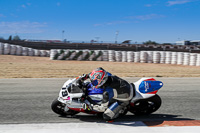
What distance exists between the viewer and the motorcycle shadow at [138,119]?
17.1 ft

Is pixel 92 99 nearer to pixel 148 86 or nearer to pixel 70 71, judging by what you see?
pixel 148 86

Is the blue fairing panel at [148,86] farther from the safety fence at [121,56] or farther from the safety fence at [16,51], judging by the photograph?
the safety fence at [16,51]

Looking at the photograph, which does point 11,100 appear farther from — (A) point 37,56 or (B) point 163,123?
(A) point 37,56

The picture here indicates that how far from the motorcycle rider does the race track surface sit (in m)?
0.37

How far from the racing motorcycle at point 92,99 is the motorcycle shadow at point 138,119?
14 centimetres

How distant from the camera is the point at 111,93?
5.26 m

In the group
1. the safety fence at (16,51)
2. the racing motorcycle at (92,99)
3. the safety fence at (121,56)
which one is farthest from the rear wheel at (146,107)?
the safety fence at (16,51)

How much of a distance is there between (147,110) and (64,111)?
199cm

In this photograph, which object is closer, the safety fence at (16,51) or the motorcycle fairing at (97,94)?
the motorcycle fairing at (97,94)

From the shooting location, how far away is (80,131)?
184 inches

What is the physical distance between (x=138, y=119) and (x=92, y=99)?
120cm

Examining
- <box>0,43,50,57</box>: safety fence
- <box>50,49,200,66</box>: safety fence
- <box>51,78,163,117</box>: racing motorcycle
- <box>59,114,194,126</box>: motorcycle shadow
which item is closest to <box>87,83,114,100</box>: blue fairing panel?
<box>51,78,163,117</box>: racing motorcycle

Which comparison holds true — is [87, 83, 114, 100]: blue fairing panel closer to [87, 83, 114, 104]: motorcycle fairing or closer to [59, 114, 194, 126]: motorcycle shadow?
[87, 83, 114, 104]: motorcycle fairing

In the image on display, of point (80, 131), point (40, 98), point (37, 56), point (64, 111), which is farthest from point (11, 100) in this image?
point (37, 56)
